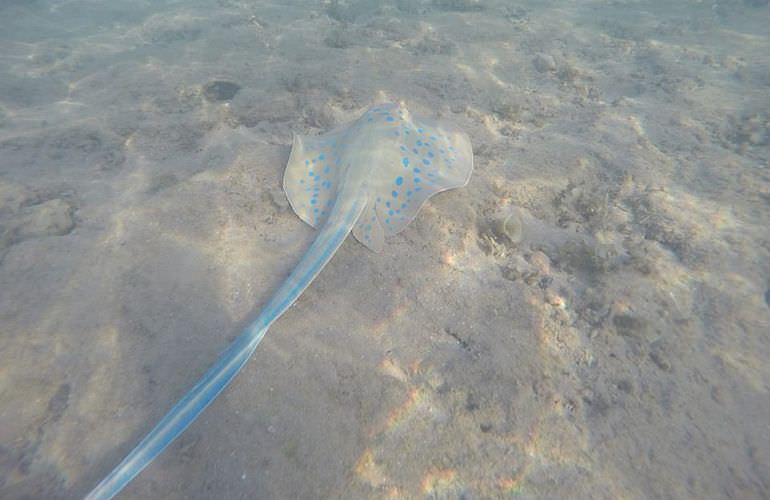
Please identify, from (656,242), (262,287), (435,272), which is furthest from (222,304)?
(656,242)

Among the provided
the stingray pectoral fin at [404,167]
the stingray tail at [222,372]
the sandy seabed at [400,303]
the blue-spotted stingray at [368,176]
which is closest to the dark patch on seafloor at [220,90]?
the sandy seabed at [400,303]

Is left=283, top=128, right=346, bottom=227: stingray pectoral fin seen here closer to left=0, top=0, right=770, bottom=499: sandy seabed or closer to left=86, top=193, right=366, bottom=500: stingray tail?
left=0, top=0, right=770, bottom=499: sandy seabed

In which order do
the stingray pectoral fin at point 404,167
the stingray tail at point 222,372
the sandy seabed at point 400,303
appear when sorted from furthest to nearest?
the stingray pectoral fin at point 404,167
the sandy seabed at point 400,303
the stingray tail at point 222,372

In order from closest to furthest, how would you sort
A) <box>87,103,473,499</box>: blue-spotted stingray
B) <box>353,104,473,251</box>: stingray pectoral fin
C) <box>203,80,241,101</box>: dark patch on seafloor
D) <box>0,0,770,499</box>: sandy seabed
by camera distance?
<box>0,0,770,499</box>: sandy seabed
<box>87,103,473,499</box>: blue-spotted stingray
<box>353,104,473,251</box>: stingray pectoral fin
<box>203,80,241,101</box>: dark patch on seafloor

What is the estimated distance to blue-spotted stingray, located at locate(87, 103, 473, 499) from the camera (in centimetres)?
403

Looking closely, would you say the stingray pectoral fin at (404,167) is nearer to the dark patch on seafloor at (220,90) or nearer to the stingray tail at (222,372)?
the stingray tail at (222,372)

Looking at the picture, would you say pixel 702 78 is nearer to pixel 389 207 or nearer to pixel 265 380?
pixel 389 207

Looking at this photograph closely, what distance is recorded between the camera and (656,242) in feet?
16.4

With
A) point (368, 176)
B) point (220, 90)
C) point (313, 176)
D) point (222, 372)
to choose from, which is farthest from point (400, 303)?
point (220, 90)

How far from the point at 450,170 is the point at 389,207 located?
3.40 feet

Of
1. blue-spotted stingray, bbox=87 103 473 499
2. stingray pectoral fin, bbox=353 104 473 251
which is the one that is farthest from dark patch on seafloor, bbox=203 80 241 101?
stingray pectoral fin, bbox=353 104 473 251

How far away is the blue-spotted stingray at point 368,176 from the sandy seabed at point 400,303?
0.26 meters

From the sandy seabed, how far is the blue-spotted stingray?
256mm

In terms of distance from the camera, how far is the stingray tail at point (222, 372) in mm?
2334
